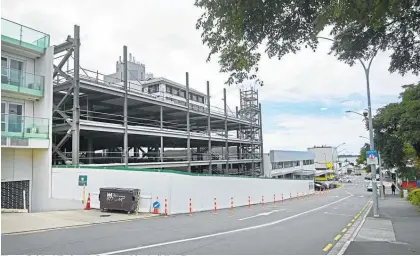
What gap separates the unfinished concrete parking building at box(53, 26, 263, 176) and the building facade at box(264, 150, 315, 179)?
650 centimetres

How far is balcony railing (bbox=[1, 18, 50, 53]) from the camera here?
18.2m

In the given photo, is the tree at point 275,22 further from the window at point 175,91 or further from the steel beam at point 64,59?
the window at point 175,91

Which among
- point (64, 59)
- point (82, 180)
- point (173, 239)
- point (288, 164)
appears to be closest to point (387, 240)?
point (173, 239)

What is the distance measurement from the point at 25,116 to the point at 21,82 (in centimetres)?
188

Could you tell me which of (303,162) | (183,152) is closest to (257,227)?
(183,152)

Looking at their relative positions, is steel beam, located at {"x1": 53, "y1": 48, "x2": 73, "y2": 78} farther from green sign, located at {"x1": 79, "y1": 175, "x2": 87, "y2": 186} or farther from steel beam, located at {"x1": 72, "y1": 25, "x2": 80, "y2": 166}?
green sign, located at {"x1": 79, "y1": 175, "x2": 87, "y2": 186}

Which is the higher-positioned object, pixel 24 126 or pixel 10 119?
pixel 10 119

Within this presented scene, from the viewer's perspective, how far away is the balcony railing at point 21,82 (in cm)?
1819

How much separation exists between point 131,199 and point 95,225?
355 cm

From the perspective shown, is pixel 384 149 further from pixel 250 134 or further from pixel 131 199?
pixel 131 199

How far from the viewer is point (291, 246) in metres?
9.91

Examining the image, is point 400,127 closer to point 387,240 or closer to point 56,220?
point 387,240

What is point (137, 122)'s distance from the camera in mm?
31938

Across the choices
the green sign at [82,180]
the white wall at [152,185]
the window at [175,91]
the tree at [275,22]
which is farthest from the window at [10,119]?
the window at [175,91]
